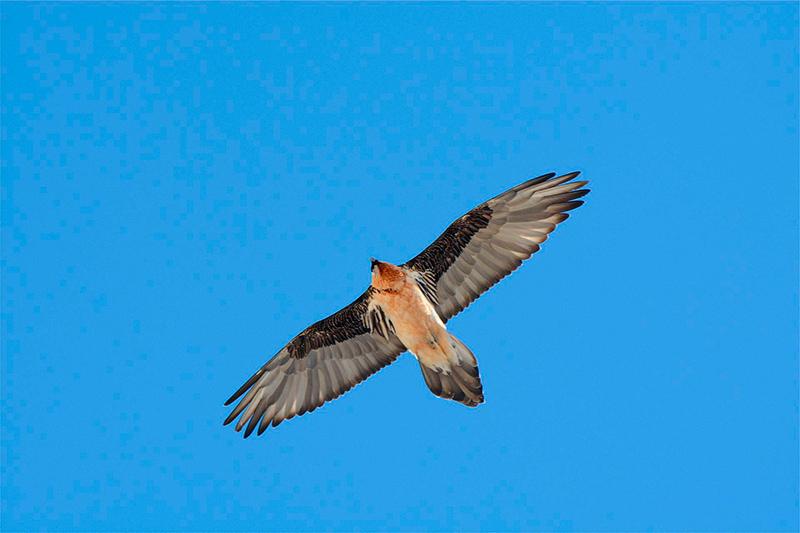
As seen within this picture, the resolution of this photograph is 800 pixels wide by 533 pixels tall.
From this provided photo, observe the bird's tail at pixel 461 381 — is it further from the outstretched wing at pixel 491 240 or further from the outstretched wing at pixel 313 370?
the outstretched wing at pixel 313 370

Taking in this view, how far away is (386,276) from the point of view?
17891mm

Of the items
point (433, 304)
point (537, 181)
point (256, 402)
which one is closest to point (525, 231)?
point (537, 181)

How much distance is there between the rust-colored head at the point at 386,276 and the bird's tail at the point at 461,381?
1313 mm

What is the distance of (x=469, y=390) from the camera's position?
1770 centimetres

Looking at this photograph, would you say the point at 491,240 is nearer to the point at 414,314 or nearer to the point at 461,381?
the point at 414,314

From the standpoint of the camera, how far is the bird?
17859 millimetres

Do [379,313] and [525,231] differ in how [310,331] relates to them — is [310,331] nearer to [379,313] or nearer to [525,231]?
[379,313]

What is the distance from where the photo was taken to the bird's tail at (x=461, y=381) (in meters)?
17.7

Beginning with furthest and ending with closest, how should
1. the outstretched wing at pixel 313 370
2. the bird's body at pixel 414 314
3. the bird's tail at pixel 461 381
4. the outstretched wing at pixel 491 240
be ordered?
the outstretched wing at pixel 313 370
the outstretched wing at pixel 491 240
the bird's body at pixel 414 314
the bird's tail at pixel 461 381

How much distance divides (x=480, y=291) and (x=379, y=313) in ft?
5.98

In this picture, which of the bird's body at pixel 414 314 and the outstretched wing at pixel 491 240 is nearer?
the bird's body at pixel 414 314

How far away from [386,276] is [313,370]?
2825mm

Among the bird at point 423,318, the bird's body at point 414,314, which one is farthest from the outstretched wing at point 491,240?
the bird's body at point 414,314

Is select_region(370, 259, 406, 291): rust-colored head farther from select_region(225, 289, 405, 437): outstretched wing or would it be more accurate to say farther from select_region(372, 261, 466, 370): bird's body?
select_region(225, 289, 405, 437): outstretched wing
